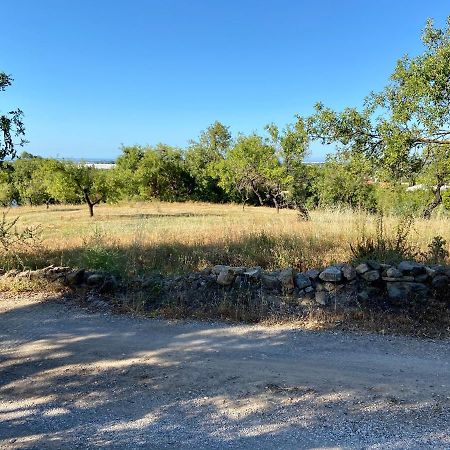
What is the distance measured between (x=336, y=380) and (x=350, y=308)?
2.04 m

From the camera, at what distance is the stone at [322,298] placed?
609 cm

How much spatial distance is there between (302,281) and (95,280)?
3611 millimetres

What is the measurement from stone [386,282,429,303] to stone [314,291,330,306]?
0.92 m

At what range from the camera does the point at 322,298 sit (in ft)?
20.2

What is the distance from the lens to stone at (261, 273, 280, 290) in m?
6.47

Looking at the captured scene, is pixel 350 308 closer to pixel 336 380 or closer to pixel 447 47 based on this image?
pixel 336 380

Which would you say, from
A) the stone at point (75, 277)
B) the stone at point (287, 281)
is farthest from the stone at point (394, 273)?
the stone at point (75, 277)

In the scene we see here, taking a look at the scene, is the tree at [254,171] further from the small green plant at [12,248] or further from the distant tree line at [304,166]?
the small green plant at [12,248]

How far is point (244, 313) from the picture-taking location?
19.1 ft

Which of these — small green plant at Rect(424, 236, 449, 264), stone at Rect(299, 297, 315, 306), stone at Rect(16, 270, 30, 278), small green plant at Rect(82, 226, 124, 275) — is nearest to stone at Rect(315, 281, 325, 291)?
stone at Rect(299, 297, 315, 306)

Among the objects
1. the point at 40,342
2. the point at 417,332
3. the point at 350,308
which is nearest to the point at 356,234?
the point at 350,308

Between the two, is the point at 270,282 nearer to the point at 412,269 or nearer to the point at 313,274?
the point at 313,274

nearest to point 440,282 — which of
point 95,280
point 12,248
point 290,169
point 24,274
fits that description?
point 95,280

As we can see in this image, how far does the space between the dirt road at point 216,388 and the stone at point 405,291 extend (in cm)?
113
